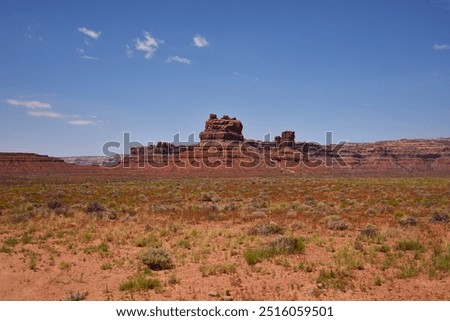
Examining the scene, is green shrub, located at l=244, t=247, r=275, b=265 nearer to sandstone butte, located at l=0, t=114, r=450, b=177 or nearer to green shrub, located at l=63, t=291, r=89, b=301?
green shrub, located at l=63, t=291, r=89, b=301

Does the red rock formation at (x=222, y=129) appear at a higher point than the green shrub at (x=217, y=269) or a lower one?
higher

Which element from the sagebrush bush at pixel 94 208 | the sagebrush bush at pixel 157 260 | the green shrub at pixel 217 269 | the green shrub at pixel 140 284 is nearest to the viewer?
the green shrub at pixel 140 284

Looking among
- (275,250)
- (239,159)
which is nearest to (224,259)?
(275,250)

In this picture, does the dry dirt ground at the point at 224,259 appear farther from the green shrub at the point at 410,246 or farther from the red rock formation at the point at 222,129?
the red rock formation at the point at 222,129

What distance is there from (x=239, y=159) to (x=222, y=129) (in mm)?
25126

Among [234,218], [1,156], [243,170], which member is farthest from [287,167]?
[234,218]

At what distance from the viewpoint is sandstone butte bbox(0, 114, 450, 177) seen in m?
106

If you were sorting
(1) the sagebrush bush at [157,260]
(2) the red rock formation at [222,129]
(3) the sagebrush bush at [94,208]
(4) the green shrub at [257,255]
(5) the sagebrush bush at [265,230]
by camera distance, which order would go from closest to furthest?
(1) the sagebrush bush at [157,260], (4) the green shrub at [257,255], (5) the sagebrush bush at [265,230], (3) the sagebrush bush at [94,208], (2) the red rock formation at [222,129]

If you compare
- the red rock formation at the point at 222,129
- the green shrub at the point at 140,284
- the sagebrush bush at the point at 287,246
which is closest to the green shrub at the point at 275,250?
the sagebrush bush at the point at 287,246

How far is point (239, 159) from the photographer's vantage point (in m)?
112

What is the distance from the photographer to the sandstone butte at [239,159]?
106 m

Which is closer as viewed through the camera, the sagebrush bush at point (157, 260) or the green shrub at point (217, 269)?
the green shrub at point (217, 269)

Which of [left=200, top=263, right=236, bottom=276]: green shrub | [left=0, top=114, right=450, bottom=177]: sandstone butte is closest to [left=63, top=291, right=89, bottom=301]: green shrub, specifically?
[left=200, top=263, right=236, bottom=276]: green shrub
